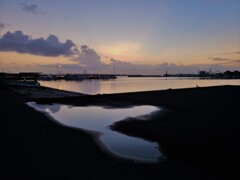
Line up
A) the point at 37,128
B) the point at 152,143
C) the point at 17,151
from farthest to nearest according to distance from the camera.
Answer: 1. the point at 37,128
2. the point at 152,143
3. the point at 17,151

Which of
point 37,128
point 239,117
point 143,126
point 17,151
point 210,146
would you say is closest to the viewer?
point 17,151

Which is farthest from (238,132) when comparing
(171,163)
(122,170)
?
(122,170)

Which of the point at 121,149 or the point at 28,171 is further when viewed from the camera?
the point at 121,149

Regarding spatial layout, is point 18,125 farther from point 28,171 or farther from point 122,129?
point 28,171

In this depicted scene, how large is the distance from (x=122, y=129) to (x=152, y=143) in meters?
4.16

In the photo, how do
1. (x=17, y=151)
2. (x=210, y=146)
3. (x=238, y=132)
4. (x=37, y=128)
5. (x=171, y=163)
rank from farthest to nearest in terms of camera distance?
1. (x=37, y=128)
2. (x=238, y=132)
3. (x=210, y=146)
4. (x=17, y=151)
5. (x=171, y=163)

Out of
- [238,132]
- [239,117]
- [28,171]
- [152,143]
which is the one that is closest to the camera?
[28,171]

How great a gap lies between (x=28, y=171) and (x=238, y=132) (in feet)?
35.5

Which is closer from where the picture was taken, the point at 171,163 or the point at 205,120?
the point at 171,163

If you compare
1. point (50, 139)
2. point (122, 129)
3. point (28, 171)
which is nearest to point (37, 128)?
point (50, 139)

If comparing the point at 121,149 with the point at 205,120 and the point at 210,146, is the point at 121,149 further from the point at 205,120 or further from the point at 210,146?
the point at 205,120

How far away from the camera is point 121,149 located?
13047mm

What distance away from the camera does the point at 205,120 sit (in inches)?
765

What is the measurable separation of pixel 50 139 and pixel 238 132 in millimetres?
9568
